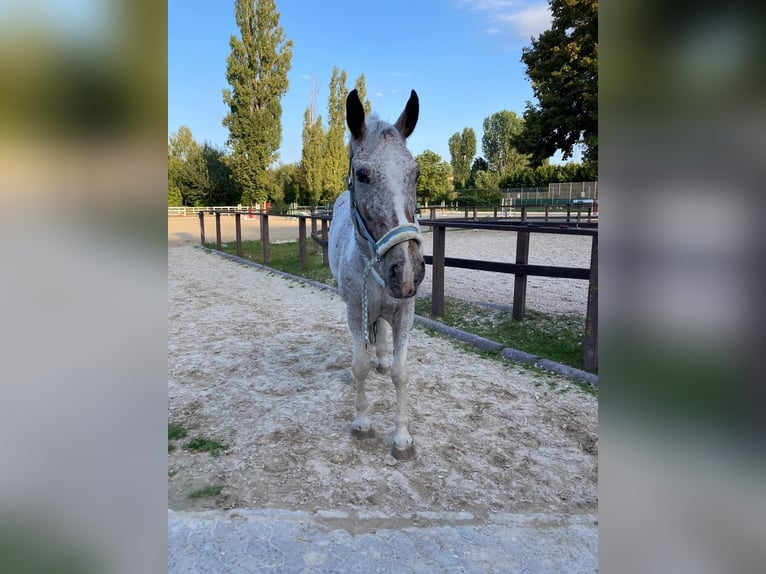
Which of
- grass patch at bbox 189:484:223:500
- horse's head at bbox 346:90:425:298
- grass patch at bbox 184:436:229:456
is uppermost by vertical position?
horse's head at bbox 346:90:425:298

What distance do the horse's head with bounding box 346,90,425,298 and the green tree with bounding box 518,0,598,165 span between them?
1184 centimetres

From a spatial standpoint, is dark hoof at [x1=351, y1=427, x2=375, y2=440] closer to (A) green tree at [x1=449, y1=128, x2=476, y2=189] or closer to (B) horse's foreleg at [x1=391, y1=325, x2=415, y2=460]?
(B) horse's foreleg at [x1=391, y1=325, x2=415, y2=460]

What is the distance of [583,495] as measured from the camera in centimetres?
210

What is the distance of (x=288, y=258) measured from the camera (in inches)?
406

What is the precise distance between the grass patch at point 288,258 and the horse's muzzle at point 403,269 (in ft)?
18.3

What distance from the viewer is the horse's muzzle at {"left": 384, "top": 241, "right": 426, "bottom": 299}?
185 centimetres

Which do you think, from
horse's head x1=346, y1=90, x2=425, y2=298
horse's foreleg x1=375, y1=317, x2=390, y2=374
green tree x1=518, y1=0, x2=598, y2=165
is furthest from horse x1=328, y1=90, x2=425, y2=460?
green tree x1=518, y1=0, x2=598, y2=165

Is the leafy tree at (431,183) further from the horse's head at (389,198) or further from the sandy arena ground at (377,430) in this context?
the horse's head at (389,198)

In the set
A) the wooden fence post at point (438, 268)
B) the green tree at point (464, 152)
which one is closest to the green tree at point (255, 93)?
the wooden fence post at point (438, 268)

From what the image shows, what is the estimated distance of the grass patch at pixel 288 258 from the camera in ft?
27.1
